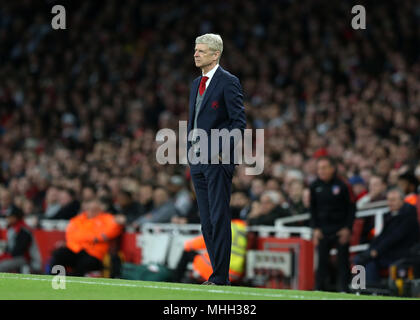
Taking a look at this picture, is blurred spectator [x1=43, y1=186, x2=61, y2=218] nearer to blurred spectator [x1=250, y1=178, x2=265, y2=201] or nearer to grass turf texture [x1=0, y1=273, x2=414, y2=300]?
blurred spectator [x1=250, y1=178, x2=265, y2=201]

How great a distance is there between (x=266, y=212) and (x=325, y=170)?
1658 mm

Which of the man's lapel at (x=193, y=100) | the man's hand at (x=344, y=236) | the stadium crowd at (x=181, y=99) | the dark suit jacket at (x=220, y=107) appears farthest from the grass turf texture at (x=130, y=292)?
the stadium crowd at (x=181, y=99)

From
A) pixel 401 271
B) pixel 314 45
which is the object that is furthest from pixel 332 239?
pixel 314 45

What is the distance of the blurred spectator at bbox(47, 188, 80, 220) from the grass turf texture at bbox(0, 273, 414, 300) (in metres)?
8.24

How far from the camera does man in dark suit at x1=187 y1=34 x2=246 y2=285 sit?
24.8 feet

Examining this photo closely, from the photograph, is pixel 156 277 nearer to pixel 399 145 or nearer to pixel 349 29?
pixel 399 145

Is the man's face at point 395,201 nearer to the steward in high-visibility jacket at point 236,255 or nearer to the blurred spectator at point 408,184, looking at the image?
the blurred spectator at point 408,184

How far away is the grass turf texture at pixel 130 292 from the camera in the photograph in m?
6.71

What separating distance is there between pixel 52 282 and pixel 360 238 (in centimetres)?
559

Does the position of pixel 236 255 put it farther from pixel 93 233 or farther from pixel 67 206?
pixel 67 206

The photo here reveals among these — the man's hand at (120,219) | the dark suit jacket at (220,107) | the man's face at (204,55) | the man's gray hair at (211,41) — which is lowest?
the man's hand at (120,219)

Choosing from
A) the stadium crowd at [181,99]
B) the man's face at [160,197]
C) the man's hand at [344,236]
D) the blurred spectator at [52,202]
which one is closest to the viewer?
the man's hand at [344,236]

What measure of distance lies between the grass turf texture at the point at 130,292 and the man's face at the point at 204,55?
186 cm

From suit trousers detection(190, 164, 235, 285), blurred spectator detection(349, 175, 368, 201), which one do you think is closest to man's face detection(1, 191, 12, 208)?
blurred spectator detection(349, 175, 368, 201)
